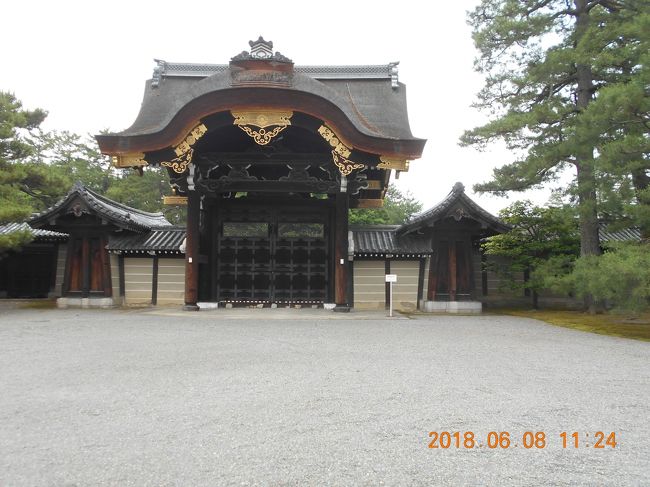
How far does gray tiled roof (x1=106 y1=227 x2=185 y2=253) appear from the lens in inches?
523

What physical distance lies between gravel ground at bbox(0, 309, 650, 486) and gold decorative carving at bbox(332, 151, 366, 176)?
5027 millimetres

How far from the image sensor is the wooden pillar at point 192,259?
10.8 metres

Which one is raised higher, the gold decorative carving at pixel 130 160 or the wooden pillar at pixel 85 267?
→ the gold decorative carving at pixel 130 160

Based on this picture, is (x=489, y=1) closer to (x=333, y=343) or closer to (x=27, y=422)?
(x=333, y=343)

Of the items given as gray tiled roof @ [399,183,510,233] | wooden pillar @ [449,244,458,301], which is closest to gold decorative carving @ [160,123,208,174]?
gray tiled roof @ [399,183,510,233]

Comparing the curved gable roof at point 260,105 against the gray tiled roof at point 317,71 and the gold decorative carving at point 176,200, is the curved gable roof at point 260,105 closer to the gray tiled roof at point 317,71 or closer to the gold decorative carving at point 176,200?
the gray tiled roof at point 317,71

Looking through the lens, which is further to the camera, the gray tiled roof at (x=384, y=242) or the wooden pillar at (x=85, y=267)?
the wooden pillar at (x=85, y=267)

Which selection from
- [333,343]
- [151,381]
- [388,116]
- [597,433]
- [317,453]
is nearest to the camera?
[317,453]

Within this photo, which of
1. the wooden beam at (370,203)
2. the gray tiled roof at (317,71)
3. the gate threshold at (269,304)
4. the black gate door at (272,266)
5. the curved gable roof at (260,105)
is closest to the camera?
the curved gable roof at (260,105)

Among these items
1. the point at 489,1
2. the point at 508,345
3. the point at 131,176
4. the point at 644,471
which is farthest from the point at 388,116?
the point at 131,176

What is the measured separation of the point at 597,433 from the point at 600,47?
10.3 metres

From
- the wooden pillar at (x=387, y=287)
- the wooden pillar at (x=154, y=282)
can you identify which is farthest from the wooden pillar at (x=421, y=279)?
the wooden pillar at (x=154, y=282)

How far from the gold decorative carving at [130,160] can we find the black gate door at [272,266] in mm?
2705

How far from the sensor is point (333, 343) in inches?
253
